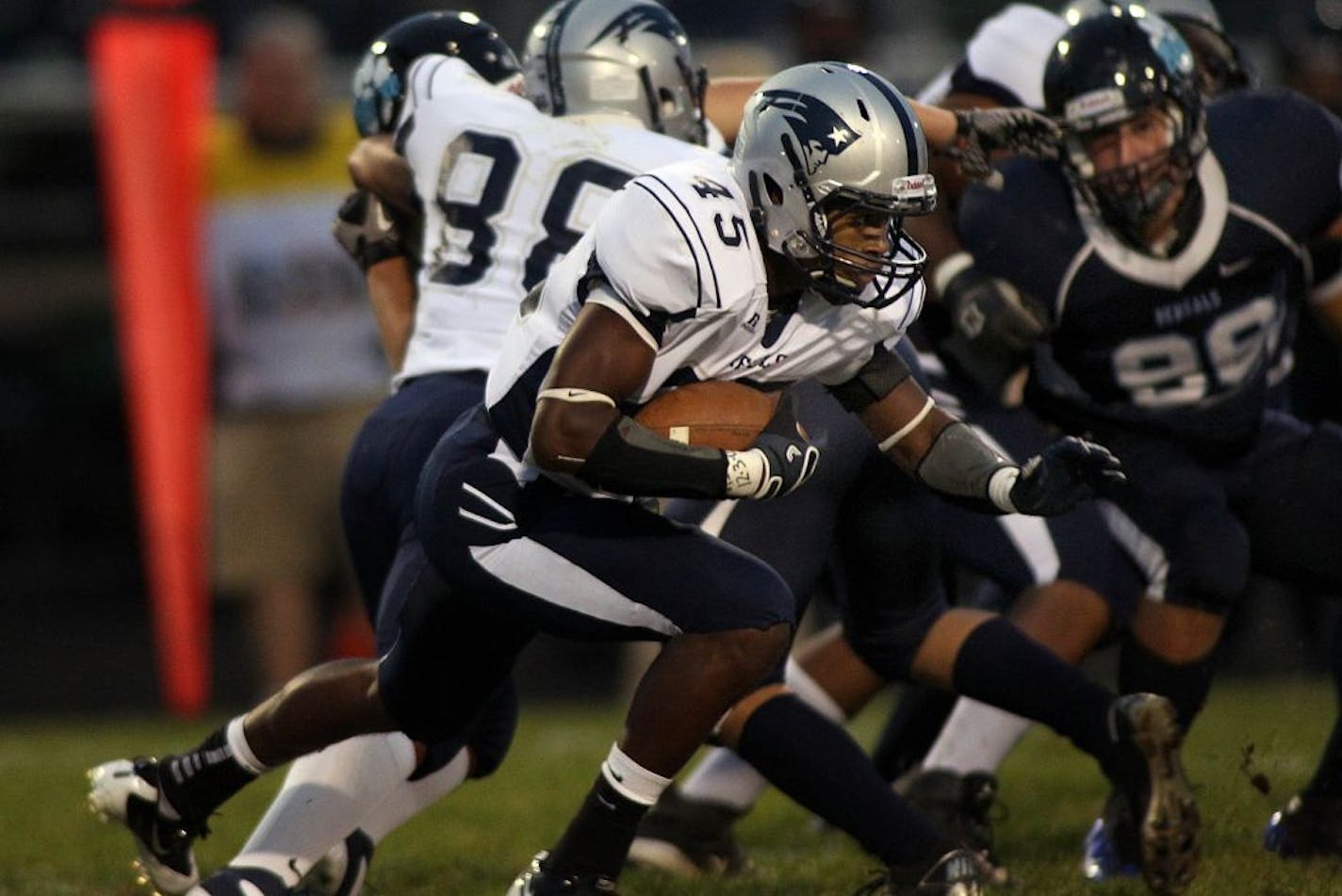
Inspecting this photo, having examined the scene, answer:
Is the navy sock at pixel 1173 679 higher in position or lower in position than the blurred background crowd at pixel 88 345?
higher

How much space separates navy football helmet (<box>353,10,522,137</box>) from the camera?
4.35 meters

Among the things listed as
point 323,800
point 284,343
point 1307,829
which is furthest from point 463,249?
point 284,343

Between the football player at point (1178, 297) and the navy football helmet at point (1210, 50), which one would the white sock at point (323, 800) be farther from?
the navy football helmet at point (1210, 50)

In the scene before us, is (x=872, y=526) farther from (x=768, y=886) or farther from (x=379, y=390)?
(x=379, y=390)

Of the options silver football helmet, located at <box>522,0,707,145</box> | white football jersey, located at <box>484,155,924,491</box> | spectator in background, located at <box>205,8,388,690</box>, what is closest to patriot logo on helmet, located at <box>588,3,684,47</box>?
silver football helmet, located at <box>522,0,707,145</box>

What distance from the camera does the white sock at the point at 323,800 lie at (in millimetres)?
3719

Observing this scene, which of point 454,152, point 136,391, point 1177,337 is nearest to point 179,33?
point 136,391

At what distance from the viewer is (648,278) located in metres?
3.19

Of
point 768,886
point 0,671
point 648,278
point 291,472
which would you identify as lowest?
point 0,671

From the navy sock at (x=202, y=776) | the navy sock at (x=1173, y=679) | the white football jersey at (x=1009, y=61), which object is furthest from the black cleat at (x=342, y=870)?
the white football jersey at (x=1009, y=61)

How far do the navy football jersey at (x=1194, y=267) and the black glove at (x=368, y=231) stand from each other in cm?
115

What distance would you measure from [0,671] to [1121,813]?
627cm

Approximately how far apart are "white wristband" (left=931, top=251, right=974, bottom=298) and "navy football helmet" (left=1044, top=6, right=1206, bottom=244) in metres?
0.27

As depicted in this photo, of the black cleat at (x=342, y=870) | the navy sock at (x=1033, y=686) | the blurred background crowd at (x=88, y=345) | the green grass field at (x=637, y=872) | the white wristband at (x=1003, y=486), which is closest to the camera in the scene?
the white wristband at (x=1003, y=486)
